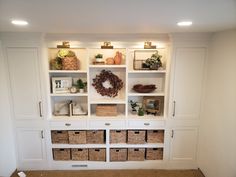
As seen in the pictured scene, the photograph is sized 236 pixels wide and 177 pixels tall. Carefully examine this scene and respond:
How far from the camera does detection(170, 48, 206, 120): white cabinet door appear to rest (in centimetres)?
294

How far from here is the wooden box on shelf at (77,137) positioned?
3.16 meters

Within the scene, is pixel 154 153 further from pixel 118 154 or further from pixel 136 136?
pixel 118 154

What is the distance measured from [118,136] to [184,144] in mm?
1174

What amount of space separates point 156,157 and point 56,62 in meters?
2.42

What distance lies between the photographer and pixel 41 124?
309cm

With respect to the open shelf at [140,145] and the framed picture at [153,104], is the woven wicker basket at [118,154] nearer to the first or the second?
the open shelf at [140,145]

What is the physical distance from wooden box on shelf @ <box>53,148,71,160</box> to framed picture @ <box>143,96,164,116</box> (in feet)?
5.24

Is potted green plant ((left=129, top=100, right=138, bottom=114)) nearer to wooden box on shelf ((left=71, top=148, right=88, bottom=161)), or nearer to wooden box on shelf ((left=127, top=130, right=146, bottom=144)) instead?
wooden box on shelf ((left=127, top=130, right=146, bottom=144))

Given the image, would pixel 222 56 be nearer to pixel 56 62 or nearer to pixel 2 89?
pixel 56 62

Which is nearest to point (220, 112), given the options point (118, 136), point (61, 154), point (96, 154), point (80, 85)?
point (118, 136)

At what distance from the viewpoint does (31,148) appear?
10.4 ft

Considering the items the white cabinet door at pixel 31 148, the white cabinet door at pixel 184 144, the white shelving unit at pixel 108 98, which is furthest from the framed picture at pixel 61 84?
the white cabinet door at pixel 184 144

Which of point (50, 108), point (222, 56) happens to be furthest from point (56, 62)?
point (222, 56)

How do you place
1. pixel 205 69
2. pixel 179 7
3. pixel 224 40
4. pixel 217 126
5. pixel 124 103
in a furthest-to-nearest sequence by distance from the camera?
1. pixel 124 103
2. pixel 205 69
3. pixel 217 126
4. pixel 224 40
5. pixel 179 7
